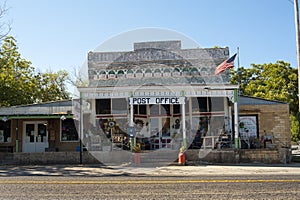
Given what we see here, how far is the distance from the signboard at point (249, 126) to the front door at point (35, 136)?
41.2 ft

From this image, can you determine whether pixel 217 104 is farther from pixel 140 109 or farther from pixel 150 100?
pixel 150 100

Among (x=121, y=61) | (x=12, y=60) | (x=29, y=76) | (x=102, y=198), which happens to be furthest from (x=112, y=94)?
(x=29, y=76)

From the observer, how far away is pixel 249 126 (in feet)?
73.0

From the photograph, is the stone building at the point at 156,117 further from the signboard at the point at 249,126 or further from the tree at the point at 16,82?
the tree at the point at 16,82

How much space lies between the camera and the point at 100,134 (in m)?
20.4

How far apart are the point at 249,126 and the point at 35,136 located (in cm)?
1375

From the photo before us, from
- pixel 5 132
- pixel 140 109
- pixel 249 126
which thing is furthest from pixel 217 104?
pixel 5 132

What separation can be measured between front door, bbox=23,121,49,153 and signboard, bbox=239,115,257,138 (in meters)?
12.6

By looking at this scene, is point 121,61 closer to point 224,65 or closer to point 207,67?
point 207,67

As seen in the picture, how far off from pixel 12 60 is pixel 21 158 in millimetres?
18403

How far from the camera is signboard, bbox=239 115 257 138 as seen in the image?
22203 mm

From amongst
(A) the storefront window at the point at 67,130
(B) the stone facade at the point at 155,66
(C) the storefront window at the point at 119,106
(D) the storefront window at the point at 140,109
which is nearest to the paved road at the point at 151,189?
(C) the storefront window at the point at 119,106

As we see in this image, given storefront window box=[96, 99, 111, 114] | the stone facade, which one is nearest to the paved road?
storefront window box=[96, 99, 111, 114]

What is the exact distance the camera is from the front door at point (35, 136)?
22734mm
